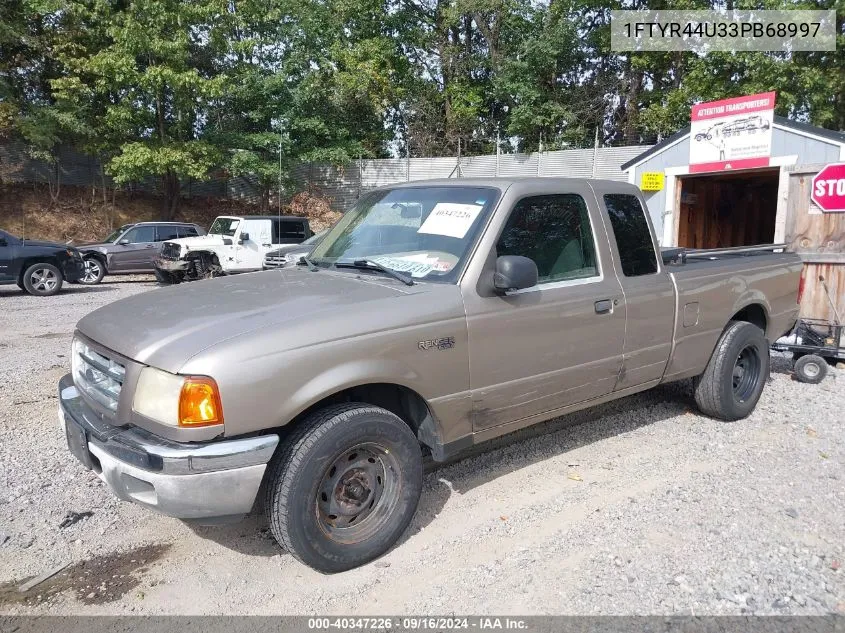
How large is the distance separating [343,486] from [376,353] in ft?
2.24

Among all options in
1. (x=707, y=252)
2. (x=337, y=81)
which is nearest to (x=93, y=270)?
(x=337, y=81)

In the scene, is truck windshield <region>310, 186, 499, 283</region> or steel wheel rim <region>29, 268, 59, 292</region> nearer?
truck windshield <region>310, 186, 499, 283</region>

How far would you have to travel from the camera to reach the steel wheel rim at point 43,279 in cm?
1314

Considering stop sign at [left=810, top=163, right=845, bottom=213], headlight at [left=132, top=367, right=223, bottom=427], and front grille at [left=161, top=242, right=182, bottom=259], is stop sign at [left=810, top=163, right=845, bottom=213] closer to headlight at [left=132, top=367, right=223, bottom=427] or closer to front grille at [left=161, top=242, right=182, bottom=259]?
headlight at [left=132, top=367, right=223, bottom=427]

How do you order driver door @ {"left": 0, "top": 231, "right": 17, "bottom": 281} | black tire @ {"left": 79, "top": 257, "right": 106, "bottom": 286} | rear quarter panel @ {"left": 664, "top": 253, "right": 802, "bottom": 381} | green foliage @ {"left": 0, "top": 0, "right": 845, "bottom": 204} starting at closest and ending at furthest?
rear quarter panel @ {"left": 664, "top": 253, "right": 802, "bottom": 381}
driver door @ {"left": 0, "top": 231, "right": 17, "bottom": 281}
black tire @ {"left": 79, "top": 257, "right": 106, "bottom": 286}
green foliage @ {"left": 0, "top": 0, "right": 845, "bottom": 204}

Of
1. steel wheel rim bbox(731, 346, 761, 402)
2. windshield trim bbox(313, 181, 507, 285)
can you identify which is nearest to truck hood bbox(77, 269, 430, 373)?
windshield trim bbox(313, 181, 507, 285)

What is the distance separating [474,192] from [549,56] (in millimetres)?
25065

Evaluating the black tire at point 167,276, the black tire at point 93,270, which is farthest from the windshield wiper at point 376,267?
the black tire at point 93,270

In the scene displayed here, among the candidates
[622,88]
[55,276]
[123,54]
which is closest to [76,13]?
[123,54]

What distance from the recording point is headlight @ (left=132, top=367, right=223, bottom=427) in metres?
2.59

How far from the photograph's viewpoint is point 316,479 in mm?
2824

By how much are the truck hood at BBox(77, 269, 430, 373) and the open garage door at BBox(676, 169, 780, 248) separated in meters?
13.0

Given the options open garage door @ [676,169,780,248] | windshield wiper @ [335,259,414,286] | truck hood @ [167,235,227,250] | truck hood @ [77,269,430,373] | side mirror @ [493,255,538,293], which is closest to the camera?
truck hood @ [77,269,430,373]

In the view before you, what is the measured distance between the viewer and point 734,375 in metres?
5.29
